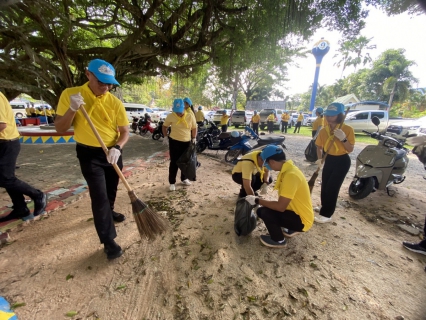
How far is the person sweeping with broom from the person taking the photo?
2.64 m

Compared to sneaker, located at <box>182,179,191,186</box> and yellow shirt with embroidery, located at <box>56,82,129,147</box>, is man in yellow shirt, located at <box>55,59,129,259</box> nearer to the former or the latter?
yellow shirt with embroidery, located at <box>56,82,129,147</box>

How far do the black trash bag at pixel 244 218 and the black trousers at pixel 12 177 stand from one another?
270 centimetres

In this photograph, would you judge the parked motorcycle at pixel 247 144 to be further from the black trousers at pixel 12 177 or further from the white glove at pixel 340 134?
the black trousers at pixel 12 177

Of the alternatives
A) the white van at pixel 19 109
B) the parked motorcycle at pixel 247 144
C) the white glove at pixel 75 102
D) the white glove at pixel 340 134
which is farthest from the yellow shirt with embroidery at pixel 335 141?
the white van at pixel 19 109

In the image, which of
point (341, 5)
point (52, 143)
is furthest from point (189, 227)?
point (52, 143)

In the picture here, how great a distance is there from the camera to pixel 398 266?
6.98 ft

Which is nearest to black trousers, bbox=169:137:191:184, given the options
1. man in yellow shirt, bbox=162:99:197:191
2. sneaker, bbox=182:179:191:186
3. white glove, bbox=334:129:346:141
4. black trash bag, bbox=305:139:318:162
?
man in yellow shirt, bbox=162:99:197:191

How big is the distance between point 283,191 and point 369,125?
14.2 metres

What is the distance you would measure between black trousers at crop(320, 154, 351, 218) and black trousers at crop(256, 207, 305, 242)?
936mm

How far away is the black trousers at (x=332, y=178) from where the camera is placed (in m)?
2.69

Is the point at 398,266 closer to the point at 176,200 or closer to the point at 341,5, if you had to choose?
the point at 176,200

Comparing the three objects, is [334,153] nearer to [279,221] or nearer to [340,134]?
[340,134]

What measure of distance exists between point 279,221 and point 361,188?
2446mm

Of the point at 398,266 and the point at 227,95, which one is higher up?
the point at 227,95
